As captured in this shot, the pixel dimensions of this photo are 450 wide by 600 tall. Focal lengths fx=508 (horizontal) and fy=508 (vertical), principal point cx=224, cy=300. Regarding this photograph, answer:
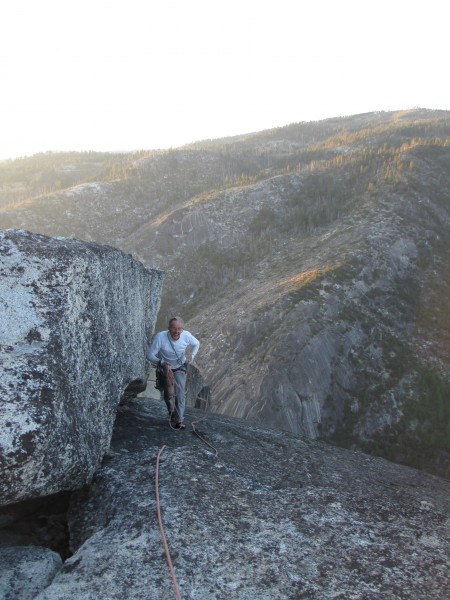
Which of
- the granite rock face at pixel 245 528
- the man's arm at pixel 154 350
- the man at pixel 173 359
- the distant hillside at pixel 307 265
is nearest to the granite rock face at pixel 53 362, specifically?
the granite rock face at pixel 245 528

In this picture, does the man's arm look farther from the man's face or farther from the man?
the man's face

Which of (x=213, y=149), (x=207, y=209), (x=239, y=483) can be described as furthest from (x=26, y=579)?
(x=213, y=149)

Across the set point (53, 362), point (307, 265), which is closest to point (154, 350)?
Answer: point (53, 362)

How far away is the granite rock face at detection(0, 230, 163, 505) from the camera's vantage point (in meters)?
6.38

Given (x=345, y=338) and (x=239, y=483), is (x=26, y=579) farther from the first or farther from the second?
(x=345, y=338)

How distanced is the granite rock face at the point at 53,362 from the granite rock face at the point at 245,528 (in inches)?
33.6

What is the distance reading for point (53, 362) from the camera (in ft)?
23.0

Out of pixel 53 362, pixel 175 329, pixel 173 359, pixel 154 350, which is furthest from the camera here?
pixel 173 359

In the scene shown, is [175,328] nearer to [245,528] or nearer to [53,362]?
[53,362]

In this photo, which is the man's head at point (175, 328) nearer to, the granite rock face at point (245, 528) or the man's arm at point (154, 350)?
the man's arm at point (154, 350)

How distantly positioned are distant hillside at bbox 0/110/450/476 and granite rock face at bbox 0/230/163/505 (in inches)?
583

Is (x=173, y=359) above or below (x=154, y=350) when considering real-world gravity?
below

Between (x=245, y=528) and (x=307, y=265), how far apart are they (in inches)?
1009

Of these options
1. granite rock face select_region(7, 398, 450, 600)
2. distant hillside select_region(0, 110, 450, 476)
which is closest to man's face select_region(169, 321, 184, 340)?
granite rock face select_region(7, 398, 450, 600)
